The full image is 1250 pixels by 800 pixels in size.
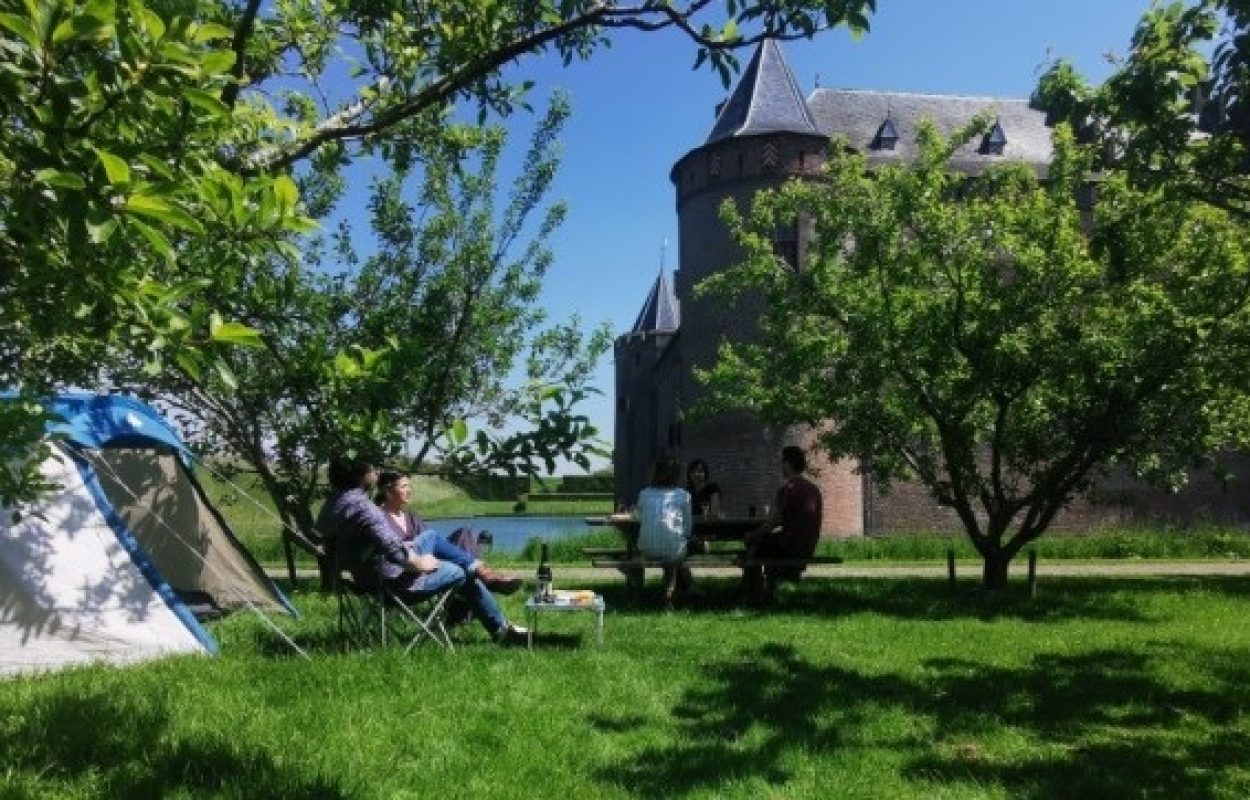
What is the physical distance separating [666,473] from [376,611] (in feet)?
12.8

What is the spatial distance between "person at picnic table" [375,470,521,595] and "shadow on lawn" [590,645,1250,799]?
179cm

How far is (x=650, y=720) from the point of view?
566 centimetres

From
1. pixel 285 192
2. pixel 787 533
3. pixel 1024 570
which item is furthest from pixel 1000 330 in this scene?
pixel 285 192

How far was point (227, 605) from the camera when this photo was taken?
402 inches

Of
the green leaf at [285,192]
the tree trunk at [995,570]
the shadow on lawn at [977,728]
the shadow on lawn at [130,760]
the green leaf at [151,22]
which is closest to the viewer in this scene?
the green leaf at [151,22]

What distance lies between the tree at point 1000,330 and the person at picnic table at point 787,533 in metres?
2.21

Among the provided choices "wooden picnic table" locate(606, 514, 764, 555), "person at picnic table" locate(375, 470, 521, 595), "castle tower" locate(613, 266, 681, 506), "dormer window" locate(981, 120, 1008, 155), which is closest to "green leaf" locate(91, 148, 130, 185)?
"person at picnic table" locate(375, 470, 521, 595)

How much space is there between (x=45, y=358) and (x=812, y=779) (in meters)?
3.58

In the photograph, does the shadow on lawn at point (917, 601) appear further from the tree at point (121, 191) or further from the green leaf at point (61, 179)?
the green leaf at point (61, 179)

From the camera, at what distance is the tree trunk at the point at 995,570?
1309cm

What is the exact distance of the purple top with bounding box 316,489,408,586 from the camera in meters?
6.96

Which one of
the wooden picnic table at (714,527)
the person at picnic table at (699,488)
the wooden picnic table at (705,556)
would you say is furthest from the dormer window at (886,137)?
the wooden picnic table at (714,527)

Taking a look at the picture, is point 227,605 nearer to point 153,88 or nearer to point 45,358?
point 45,358

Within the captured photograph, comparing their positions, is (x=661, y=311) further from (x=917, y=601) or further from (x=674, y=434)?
(x=917, y=601)
